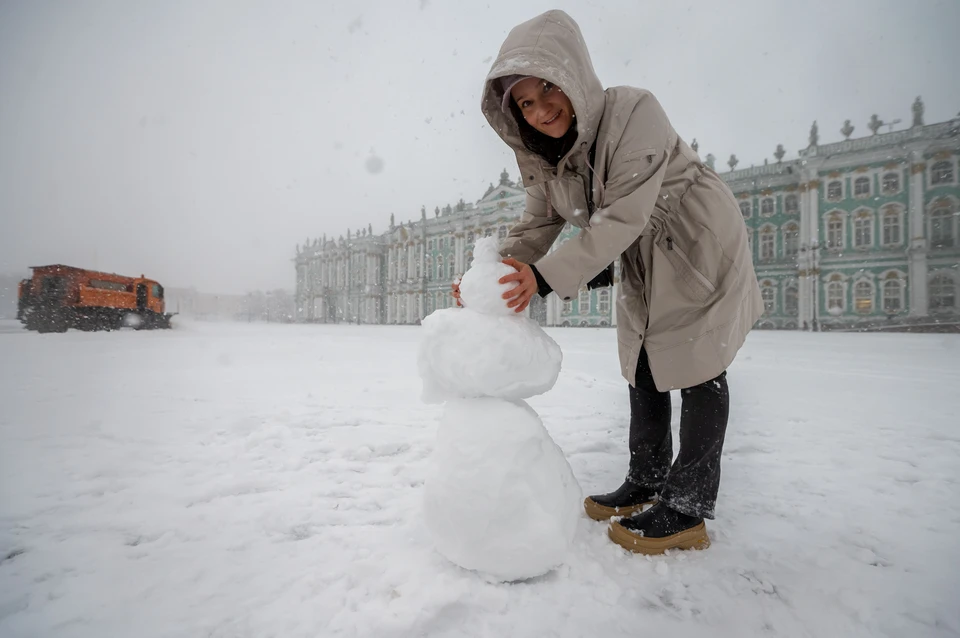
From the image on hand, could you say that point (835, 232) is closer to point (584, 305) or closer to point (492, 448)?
point (584, 305)

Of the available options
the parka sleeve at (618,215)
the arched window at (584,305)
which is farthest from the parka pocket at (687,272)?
the arched window at (584,305)

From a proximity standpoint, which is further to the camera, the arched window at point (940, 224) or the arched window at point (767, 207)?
the arched window at point (767, 207)

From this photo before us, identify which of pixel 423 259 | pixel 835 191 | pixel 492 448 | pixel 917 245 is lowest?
pixel 492 448

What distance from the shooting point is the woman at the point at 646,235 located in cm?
136

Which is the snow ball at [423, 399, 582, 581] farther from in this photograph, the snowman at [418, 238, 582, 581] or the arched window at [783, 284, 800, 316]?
the arched window at [783, 284, 800, 316]

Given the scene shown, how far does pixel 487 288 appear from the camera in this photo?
1.39m

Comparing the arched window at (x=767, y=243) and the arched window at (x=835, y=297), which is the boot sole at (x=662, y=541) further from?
the arched window at (x=767, y=243)

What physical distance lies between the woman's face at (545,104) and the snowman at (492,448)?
54 cm

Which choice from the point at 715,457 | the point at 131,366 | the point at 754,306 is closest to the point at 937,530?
the point at 715,457

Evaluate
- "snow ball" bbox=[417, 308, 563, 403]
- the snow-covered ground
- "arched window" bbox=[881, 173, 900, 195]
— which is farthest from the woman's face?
"arched window" bbox=[881, 173, 900, 195]

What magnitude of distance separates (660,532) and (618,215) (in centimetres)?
113

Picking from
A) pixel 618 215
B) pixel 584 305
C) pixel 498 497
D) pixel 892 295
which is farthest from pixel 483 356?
pixel 892 295

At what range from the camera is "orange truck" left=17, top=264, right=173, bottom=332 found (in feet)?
39.8

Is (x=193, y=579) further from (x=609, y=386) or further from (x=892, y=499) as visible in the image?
(x=609, y=386)
